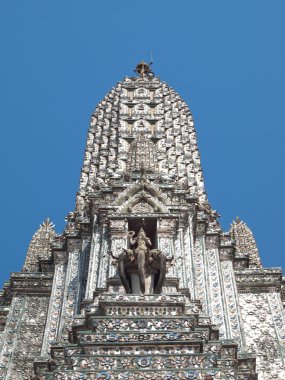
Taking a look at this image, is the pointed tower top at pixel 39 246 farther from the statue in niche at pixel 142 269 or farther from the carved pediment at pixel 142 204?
the statue in niche at pixel 142 269

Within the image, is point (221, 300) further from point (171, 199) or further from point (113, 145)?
point (113, 145)

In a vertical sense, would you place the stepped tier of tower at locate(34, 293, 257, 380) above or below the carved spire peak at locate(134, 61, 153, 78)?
below

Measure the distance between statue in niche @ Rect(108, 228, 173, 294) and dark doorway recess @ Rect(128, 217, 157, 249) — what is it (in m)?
2.44

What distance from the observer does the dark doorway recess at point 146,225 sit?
68.0 ft

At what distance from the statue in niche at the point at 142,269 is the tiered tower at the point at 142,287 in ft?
0.08

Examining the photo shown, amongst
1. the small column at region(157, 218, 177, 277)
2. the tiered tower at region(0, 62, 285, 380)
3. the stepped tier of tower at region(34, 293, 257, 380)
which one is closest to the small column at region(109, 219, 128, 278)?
the tiered tower at region(0, 62, 285, 380)

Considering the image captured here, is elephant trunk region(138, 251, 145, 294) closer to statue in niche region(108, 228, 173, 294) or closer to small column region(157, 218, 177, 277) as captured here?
statue in niche region(108, 228, 173, 294)

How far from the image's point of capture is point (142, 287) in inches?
688

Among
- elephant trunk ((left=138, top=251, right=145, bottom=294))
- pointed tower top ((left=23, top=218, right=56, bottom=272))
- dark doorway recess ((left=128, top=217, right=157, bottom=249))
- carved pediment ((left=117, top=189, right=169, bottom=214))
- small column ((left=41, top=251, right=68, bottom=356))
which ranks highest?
pointed tower top ((left=23, top=218, right=56, bottom=272))

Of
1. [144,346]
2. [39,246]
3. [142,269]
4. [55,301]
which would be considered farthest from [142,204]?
[144,346]

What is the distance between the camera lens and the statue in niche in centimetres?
1761

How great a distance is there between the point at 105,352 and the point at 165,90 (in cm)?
1748

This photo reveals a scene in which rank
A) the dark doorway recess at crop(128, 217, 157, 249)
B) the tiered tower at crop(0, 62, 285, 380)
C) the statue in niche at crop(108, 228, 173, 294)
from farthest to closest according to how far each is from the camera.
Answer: the dark doorway recess at crop(128, 217, 157, 249)
the statue in niche at crop(108, 228, 173, 294)
the tiered tower at crop(0, 62, 285, 380)

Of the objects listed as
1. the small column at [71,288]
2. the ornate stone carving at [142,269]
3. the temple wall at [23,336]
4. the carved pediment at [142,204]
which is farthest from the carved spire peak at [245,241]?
the ornate stone carving at [142,269]
